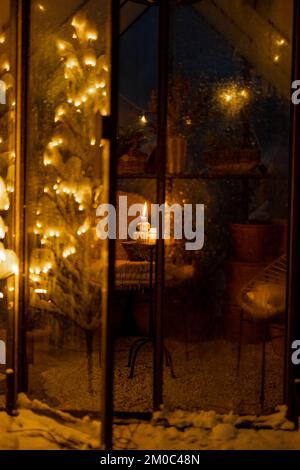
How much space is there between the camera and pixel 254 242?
162 inches

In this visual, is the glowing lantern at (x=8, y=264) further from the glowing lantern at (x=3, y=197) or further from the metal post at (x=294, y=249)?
the metal post at (x=294, y=249)

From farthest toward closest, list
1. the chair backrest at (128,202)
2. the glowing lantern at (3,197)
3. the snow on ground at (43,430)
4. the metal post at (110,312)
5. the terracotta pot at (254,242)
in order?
the terracotta pot at (254,242) < the chair backrest at (128,202) < the glowing lantern at (3,197) < the snow on ground at (43,430) < the metal post at (110,312)

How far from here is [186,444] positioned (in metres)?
2.70

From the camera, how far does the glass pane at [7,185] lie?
2918 millimetres

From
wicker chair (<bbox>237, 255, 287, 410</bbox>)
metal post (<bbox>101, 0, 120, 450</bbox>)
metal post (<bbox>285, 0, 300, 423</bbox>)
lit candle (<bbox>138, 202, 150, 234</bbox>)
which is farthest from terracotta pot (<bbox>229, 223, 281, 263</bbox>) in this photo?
metal post (<bbox>101, 0, 120, 450</bbox>)

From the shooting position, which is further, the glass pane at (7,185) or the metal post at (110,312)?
the glass pane at (7,185)

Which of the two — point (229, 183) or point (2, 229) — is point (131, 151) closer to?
point (229, 183)

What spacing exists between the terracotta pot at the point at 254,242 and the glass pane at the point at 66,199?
137 cm

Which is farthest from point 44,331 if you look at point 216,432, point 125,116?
A: point 125,116

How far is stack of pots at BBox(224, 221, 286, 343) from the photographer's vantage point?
3.98m

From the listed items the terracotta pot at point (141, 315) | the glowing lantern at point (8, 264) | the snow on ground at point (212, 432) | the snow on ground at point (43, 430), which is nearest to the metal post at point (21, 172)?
the glowing lantern at point (8, 264)

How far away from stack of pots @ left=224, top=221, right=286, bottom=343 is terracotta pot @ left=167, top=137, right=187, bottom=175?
0.69 meters

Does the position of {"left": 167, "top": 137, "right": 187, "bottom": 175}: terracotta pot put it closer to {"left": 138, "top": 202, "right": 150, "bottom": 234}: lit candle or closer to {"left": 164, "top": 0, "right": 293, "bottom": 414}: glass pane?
{"left": 164, "top": 0, "right": 293, "bottom": 414}: glass pane
